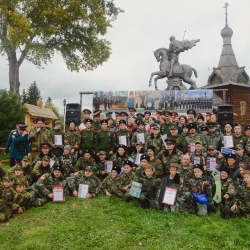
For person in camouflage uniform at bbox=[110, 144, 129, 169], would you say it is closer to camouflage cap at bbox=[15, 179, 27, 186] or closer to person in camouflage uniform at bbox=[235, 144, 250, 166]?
camouflage cap at bbox=[15, 179, 27, 186]

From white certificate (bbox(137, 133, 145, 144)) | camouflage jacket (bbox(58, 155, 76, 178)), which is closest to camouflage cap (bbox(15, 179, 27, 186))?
camouflage jacket (bbox(58, 155, 76, 178))

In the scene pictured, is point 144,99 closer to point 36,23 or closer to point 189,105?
point 189,105

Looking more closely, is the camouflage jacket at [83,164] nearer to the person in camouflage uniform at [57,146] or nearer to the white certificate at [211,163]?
the person in camouflage uniform at [57,146]

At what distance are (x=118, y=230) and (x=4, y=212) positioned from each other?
2.40 metres

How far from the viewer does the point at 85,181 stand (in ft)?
26.6

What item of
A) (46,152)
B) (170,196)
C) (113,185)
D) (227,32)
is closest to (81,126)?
(46,152)

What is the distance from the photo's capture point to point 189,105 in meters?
15.8

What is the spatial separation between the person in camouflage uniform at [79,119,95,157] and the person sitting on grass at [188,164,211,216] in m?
3.78

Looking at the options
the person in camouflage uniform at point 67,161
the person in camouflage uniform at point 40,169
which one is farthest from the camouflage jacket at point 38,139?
the person in camouflage uniform at point 40,169

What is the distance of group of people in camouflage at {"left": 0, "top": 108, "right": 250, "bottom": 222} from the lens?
6.57 meters

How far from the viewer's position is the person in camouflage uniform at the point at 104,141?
31.2 feet

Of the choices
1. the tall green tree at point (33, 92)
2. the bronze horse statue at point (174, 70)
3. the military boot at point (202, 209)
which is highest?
the tall green tree at point (33, 92)

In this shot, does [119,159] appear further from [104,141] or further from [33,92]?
[33,92]

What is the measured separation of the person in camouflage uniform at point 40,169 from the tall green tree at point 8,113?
5.97 m
